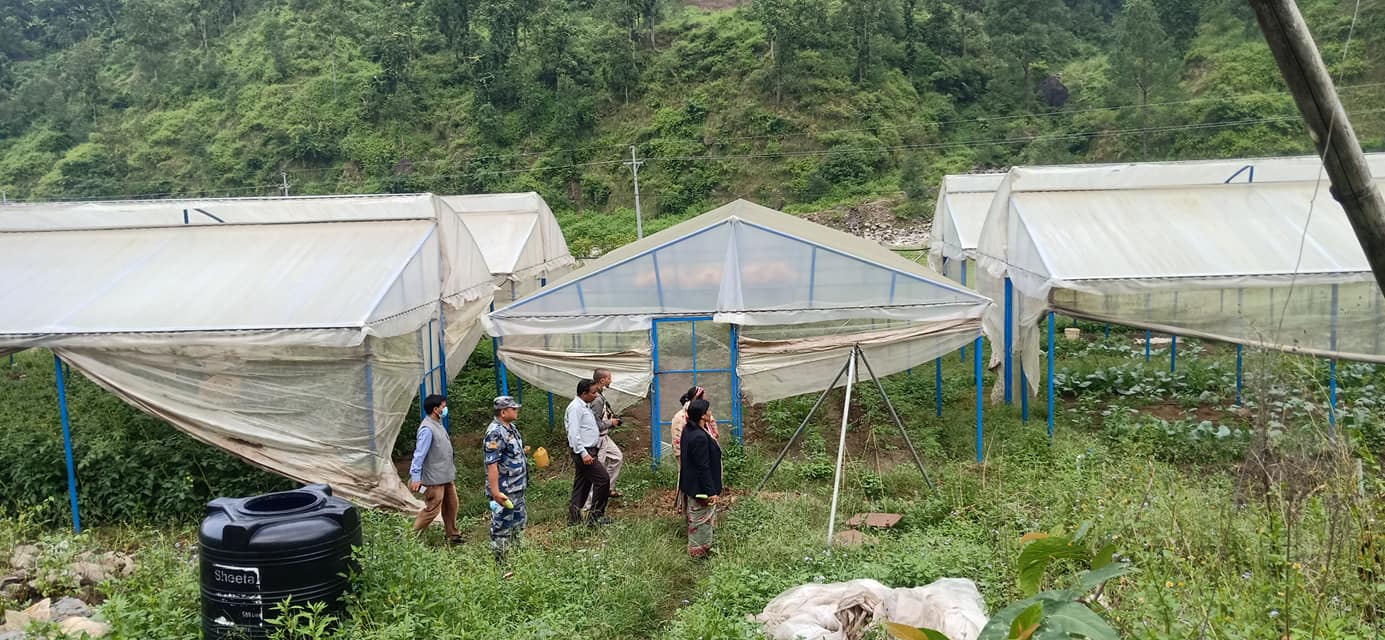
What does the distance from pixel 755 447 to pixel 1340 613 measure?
6.36m

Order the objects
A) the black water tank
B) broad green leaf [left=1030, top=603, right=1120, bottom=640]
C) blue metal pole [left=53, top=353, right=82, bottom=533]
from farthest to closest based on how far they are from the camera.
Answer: blue metal pole [left=53, top=353, right=82, bottom=533]
the black water tank
broad green leaf [left=1030, top=603, right=1120, bottom=640]

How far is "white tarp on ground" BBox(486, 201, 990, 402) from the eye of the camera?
30.5ft

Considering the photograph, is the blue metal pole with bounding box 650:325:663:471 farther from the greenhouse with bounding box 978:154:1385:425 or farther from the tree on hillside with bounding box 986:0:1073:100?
the tree on hillside with bounding box 986:0:1073:100

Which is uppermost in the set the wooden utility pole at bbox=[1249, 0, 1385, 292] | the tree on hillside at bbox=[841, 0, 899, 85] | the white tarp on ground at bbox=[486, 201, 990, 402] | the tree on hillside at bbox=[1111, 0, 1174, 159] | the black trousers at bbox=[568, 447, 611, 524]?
the tree on hillside at bbox=[841, 0, 899, 85]

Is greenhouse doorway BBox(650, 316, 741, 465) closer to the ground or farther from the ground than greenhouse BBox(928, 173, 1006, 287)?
closer to the ground

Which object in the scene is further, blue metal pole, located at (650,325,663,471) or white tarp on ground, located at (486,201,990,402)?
blue metal pole, located at (650,325,663,471)

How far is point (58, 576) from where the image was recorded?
606 centimetres

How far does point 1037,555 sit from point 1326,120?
194cm

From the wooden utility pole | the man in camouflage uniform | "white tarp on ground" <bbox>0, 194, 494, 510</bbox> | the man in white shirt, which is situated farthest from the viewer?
"white tarp on ground" <bbox>0, 194, 494, 510</bbox>

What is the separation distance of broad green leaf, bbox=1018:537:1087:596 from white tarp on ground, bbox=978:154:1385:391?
6.28 meters

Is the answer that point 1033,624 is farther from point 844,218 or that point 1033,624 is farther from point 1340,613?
point 844,218

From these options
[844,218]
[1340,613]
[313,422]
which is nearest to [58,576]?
[313,422]

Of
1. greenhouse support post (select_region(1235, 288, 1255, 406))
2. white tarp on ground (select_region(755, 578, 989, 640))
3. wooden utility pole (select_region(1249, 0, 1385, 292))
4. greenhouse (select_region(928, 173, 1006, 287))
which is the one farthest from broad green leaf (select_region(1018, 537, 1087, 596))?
greenhouse (select_region(928, 173, 1006, 287))

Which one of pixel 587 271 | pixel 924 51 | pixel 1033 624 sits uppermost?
pixel 924 51
